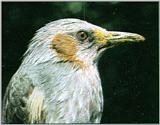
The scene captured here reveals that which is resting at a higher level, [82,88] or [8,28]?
[8,28]

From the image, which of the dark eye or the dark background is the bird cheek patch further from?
the dark background

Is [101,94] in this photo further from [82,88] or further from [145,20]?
[145,20]

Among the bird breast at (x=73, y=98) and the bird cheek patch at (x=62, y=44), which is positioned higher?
the bird cheek patch at (x=62, y=44)

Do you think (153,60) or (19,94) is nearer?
(19,94)

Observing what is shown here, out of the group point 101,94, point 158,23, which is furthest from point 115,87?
point 158,23

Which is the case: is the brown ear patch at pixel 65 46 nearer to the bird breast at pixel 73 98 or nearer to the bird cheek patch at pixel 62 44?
the bird cheek patch at pixel 62 44

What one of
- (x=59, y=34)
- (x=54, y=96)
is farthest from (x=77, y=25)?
(x=54, y=96)

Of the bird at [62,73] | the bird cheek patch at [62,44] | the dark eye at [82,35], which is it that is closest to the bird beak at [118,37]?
the bird at [62,73]

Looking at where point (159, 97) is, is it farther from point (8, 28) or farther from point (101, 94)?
point (8, 28)

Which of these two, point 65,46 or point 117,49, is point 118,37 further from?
point 65,46
